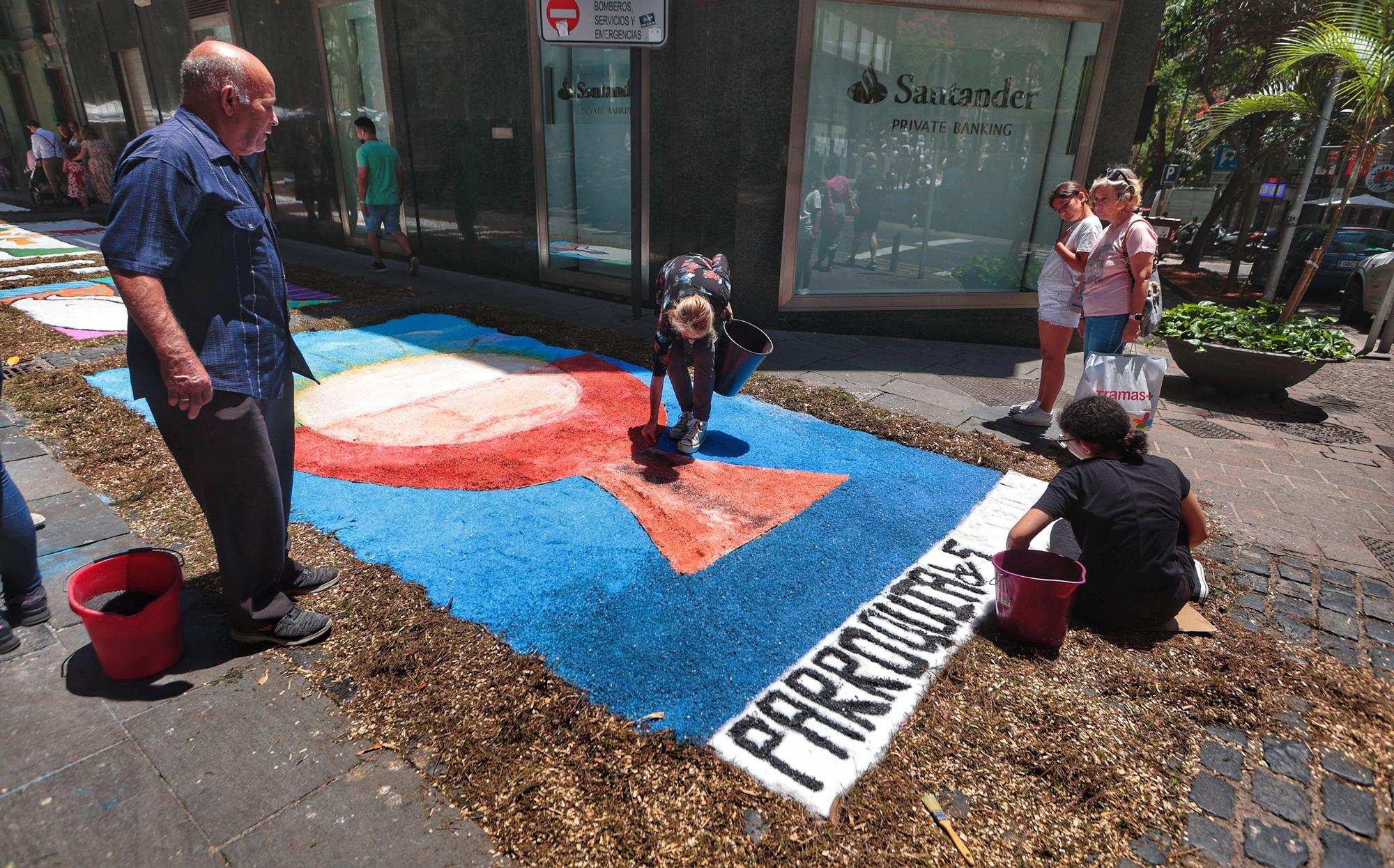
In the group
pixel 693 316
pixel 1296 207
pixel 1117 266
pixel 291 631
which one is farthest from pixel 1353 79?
pixel 291 631

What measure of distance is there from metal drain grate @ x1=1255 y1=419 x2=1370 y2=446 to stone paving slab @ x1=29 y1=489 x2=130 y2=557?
7.72 meters

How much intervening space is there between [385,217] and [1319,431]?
34.4 feet

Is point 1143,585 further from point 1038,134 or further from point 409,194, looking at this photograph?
point 409,194

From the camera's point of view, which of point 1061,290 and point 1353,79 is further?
point 1353,79

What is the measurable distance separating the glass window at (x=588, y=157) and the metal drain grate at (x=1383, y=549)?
281 inches

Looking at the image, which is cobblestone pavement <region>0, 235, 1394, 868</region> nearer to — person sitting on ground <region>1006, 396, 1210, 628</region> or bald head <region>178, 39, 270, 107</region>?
person sitting on ground <region>1006, 396, 1210, 628</region>

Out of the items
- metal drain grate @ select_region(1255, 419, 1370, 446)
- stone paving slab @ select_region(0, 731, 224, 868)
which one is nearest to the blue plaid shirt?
stone paving slab @ select_region(0, 731, 224, 868)

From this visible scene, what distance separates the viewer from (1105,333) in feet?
15.2

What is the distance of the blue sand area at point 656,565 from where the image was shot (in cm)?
274

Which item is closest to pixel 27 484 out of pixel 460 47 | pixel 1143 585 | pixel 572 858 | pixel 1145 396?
pixel 572 858

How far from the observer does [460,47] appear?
9258 mm

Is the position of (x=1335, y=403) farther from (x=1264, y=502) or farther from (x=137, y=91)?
(x=137, y=91)

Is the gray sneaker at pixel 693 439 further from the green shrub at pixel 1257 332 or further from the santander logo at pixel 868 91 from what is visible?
the santander logo at pixel 868 91

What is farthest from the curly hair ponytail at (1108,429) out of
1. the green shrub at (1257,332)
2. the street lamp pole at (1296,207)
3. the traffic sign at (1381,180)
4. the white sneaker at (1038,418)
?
the traffic sign at (1381,180)
